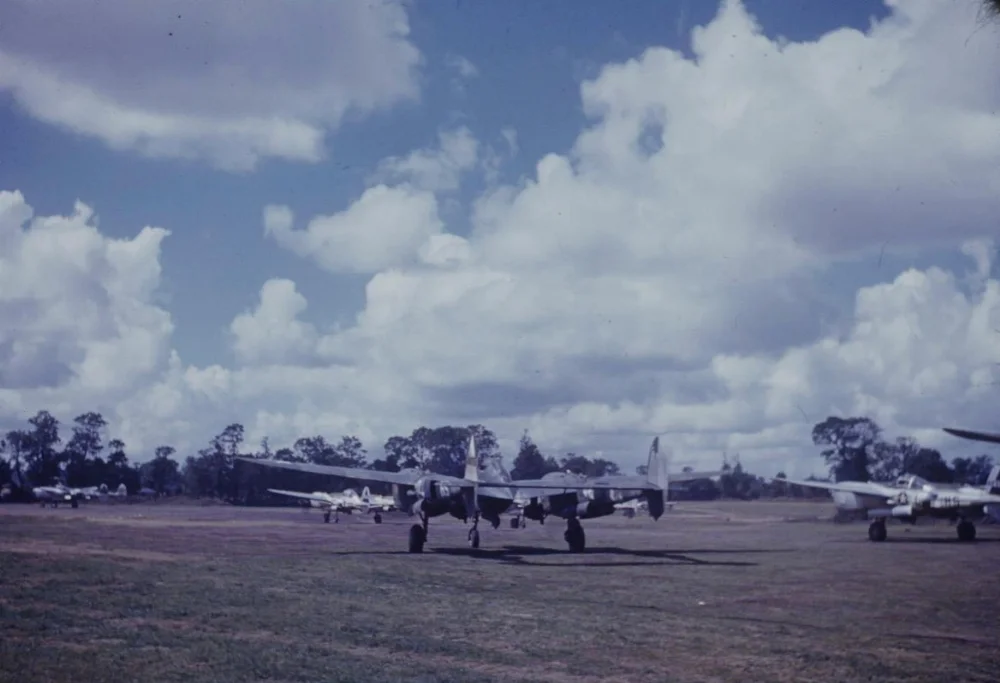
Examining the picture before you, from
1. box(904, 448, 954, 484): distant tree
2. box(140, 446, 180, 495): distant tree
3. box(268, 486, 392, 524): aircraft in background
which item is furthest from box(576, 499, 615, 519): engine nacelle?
box(140, 446, 180, 495): distant tree

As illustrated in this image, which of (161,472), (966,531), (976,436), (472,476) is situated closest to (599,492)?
(472,476)

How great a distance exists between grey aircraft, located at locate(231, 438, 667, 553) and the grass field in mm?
3240

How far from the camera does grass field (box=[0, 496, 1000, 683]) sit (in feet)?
32.2

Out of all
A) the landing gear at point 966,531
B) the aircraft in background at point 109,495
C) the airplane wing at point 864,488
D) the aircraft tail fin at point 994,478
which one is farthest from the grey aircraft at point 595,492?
the aircraft in background at point 109,495

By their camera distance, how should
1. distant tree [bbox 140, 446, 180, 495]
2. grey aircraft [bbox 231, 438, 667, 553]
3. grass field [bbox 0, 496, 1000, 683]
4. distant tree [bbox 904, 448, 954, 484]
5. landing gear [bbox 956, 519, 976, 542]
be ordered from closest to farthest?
grass field [bbox 0, 496, 1000, 683] → grey aircraft [bbox 231, 438, 667, 553] → landing gear [bbox 956, 519, 976, 542] → distant tree [bbox 904, 448, 954, 484] → distant tree [bbox 140, 446, 180, 495]

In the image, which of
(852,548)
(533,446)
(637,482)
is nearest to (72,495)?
(533,446)

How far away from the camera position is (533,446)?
10856 cm

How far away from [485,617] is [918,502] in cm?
2818

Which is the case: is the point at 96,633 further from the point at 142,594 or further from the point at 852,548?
the point at 852,548

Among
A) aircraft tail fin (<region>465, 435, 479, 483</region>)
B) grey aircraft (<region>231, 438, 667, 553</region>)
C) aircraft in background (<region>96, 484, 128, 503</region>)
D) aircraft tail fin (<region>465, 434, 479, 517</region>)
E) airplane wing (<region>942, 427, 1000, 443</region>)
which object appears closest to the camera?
airplane wing (<region>942, 427, 1000, 443</region>)

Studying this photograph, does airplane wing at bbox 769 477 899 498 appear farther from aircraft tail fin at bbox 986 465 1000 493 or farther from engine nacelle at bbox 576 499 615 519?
engine nacelle at bbox 576 499 615 519

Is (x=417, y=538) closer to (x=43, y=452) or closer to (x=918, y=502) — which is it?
(x=918, y=502)

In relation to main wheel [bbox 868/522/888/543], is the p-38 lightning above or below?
above

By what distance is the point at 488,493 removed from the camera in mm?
30109
